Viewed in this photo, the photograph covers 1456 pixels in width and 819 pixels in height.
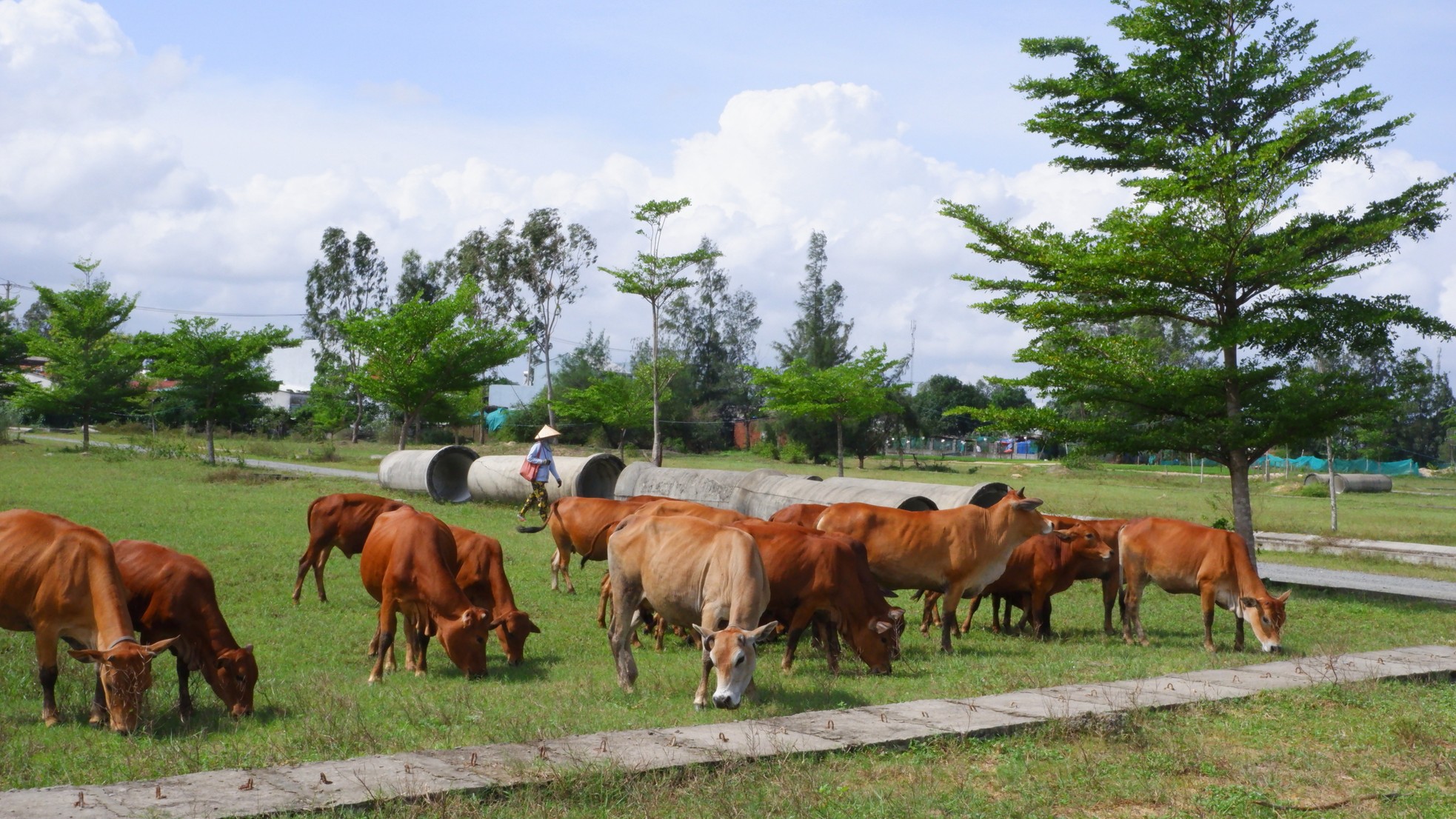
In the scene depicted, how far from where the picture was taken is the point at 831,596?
10703mm

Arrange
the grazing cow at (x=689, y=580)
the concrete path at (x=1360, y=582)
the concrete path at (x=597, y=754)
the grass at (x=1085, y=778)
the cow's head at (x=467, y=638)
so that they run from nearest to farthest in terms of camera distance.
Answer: the concrete path at (x=597, y=754)
the grass at (x=1085, y=778)
the grazing cow at (x=689, y=580)
the cow's head at (x=467, y=638)
the concrete path at (x=1360, y=582)

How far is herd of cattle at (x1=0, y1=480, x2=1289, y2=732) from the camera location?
27.6ft

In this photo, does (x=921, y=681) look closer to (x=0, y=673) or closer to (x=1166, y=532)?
(x=1166, y=532)

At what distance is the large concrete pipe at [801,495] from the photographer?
19.3 m

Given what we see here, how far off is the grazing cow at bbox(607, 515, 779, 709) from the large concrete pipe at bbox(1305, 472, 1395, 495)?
50.9 meters

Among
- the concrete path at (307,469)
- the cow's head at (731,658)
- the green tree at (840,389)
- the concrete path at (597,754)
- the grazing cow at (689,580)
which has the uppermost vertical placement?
the green tree at (840,389)

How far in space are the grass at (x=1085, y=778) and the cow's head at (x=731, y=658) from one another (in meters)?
1.28

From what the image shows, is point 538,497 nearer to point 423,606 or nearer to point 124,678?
point 423,606

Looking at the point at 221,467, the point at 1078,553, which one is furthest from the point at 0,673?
the point at 221,467

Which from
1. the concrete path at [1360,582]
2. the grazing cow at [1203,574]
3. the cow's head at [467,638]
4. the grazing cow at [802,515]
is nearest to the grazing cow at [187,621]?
the cow's head at [467,638]

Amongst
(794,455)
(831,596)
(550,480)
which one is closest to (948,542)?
(831,596)

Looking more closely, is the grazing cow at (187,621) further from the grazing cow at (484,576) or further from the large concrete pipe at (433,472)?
the large concrete pipe at (433,472)

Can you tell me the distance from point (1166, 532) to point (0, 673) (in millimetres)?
11294

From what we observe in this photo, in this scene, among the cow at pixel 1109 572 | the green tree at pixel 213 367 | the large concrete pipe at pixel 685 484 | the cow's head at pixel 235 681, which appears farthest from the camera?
the green tree at pixel 213 367
